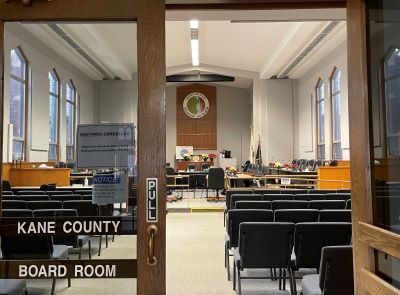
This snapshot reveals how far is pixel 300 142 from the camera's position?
696 inches

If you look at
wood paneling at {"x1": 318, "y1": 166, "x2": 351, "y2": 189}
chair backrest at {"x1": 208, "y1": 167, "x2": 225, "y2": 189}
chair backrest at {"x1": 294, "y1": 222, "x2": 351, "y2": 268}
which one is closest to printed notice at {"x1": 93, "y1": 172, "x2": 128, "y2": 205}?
chair backrest at {"x1": 294, "y1": 222, "x2": 351, "y2": 268}

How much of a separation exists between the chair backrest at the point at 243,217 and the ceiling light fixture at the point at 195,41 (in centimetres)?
904

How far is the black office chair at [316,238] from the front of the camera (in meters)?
3.21

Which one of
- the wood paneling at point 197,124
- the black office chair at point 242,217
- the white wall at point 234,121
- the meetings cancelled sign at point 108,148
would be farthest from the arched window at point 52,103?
the white wall at point 234,121

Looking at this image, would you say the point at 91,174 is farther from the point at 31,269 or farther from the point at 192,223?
the point at 192,223

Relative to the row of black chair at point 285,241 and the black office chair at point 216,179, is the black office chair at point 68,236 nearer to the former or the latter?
the row of black chair at point 285,241

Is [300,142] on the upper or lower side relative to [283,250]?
upper

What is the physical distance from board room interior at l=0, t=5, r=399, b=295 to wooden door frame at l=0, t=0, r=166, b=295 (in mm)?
64

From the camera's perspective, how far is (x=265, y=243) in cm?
331

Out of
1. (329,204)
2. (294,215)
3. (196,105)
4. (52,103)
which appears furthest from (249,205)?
(196,105)

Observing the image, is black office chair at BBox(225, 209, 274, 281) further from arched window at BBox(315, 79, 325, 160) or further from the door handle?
arched window at BBox(315, 79, 325, 160)

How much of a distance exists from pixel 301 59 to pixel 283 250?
1274 centimetres

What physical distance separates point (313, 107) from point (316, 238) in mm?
13864

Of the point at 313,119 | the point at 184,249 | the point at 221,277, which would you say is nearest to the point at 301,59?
the point at 313,119
